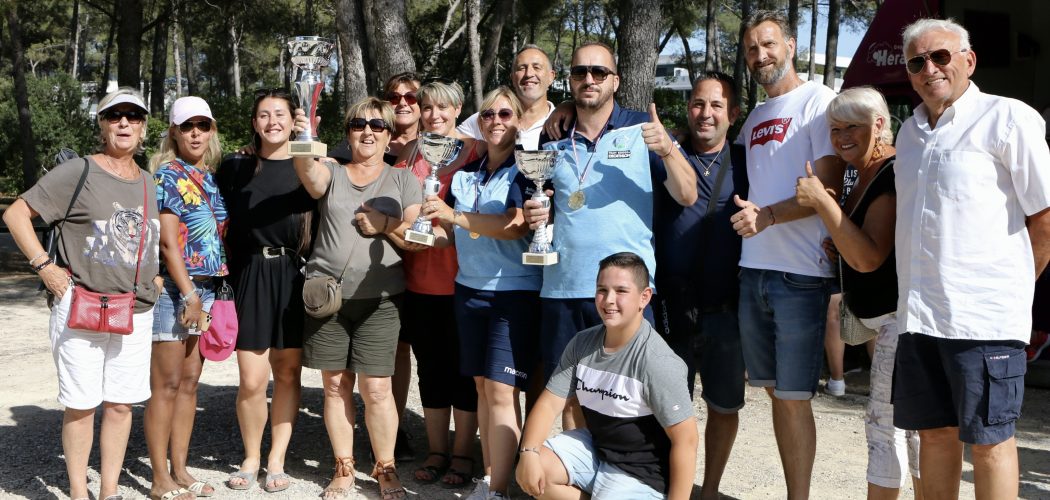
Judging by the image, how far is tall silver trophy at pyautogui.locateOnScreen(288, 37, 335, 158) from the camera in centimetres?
434

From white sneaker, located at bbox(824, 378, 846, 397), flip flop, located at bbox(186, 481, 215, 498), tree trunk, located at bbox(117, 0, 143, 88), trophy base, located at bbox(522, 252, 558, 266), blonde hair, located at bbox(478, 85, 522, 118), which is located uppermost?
tree trunk, located at bbox(117, 0, 143, 88)

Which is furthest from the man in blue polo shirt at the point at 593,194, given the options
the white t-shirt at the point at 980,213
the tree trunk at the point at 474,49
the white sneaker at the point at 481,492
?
the tree trunk at the point at 474,49

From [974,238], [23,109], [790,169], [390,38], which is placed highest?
[23,109]

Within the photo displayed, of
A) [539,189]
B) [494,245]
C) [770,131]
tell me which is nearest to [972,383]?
[770,131]

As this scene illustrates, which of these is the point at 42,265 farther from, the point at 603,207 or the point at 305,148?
the point at 603,207

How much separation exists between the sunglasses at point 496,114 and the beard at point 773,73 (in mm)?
1163

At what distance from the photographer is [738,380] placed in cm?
415

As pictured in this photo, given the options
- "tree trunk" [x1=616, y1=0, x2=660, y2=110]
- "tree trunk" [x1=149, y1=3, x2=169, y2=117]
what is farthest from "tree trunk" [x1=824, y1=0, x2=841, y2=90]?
"tree trunk" [x1=149, y1=3, x2=169, y2=117]

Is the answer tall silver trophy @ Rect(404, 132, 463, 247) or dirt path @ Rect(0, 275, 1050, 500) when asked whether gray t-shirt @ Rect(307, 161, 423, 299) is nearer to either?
tall silver trophy @ Rect(404, 132, 463, 247)

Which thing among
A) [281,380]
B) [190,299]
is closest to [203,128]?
[190,299]

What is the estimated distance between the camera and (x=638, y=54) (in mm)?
7754

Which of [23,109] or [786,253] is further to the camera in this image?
[23,109]

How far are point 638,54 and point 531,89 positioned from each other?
11.7 ft

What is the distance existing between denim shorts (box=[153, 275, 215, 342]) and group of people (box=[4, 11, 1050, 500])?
1 centimetres
